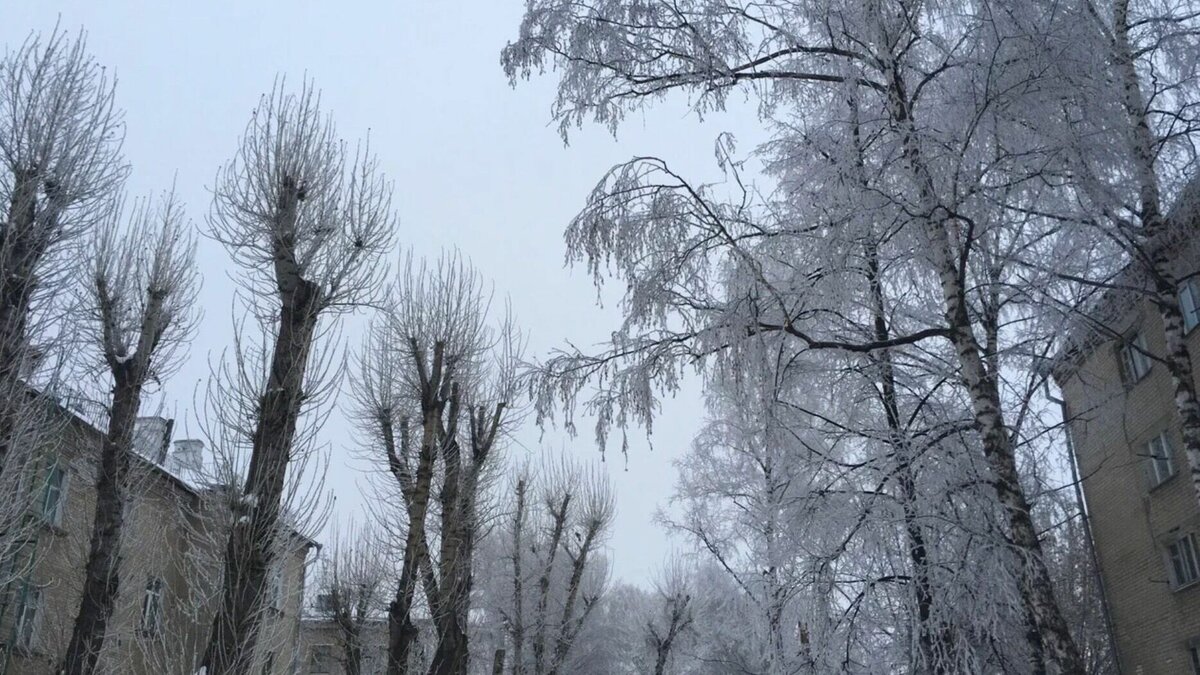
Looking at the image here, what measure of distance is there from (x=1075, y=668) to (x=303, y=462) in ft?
22.9

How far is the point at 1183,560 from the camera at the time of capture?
16.1 meters

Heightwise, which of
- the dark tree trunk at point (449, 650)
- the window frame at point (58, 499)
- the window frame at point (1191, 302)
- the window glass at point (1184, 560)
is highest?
the window frame at point (1191, 302)

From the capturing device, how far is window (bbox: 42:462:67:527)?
16097 mm

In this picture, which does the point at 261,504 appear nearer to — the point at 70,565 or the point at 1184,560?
the point at 70,565

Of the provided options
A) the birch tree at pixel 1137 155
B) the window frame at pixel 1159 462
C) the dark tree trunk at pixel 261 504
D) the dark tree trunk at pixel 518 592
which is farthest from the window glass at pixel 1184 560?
the dark tree trunk at pixel 261 504

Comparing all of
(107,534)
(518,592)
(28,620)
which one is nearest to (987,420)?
(107,534)

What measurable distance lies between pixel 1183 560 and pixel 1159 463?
1.59 m

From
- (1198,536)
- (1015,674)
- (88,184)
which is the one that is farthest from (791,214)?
(1198,536)

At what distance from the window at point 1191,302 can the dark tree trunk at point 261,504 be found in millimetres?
12382

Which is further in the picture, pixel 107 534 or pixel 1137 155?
pixel 107 534

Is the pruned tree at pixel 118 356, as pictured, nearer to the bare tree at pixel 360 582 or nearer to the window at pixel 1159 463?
the bare tree at pixel 360 582

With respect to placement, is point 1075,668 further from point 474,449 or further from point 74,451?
point 74,451

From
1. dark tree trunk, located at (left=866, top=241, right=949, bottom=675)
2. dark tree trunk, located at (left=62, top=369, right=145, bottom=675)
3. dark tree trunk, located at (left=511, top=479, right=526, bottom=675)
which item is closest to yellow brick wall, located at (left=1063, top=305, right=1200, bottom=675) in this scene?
dark tree trunk, located at (left=866, top=241, right=949, bottom=675)

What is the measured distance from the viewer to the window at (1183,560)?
15688mm
